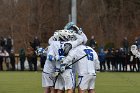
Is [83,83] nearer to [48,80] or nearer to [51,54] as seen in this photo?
[51,54]

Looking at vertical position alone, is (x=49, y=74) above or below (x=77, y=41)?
below

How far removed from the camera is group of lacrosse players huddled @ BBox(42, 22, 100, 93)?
15844 mm

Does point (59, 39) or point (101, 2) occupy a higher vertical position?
point (101, 2)

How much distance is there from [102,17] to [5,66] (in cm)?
2217

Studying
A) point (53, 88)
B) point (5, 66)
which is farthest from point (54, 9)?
point (53, 88)

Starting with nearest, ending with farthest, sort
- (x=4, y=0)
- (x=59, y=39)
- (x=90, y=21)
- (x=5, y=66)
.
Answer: (x=59, y=39), (x=5, y=66), (x=90, y=21), (x=4, y=0)

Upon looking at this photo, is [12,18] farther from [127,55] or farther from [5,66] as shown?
[127,55]

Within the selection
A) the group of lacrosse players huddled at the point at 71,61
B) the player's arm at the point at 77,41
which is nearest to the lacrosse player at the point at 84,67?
the group of lacrosse players huddled at the point at 71,61

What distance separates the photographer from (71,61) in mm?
15844

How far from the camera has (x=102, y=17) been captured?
61062mm

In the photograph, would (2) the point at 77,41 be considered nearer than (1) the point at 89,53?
Yes

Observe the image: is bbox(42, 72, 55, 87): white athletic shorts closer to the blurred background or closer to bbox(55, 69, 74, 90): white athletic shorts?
bbox(55, 69, 74, 90): white athletic shorts

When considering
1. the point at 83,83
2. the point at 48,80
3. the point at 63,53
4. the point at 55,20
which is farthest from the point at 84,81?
the point at 55,20

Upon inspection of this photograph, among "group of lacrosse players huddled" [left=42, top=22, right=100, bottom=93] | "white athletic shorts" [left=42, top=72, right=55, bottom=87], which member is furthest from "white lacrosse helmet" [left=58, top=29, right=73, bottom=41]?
"white athletic shorts" [left=42, top=72, right=55, bottom=87]
